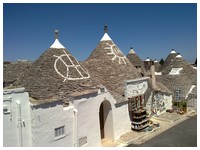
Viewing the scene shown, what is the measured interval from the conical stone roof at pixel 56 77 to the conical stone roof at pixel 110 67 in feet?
7.12

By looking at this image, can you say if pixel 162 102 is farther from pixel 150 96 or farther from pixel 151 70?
pixel 151 70

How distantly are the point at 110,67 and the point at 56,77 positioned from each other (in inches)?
241

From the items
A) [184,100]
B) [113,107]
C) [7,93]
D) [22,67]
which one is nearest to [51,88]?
[7,93]

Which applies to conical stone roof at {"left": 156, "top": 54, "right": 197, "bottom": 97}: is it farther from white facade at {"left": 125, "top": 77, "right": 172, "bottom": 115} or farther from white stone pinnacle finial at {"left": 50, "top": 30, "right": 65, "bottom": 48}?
white stone pinnacle finial at {"left": 50, "top": 30, "right": 65, "bottom": 48}

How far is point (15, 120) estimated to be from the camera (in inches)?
341

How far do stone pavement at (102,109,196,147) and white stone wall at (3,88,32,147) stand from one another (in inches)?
204

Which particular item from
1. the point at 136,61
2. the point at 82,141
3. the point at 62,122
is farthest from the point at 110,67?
the point at 62,122

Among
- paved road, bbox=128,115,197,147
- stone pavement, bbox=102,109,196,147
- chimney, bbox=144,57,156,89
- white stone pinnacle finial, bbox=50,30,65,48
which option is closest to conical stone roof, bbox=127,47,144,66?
chimney, bbox=144,57,156,89

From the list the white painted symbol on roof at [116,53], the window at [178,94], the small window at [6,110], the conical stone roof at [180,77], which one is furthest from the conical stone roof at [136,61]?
the small window at [6,110]

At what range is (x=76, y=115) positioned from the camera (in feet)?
34.6

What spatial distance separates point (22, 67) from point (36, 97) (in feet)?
41.9

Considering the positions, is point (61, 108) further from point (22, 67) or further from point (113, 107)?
point (22, 67)

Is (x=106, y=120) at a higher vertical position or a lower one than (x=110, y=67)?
lower

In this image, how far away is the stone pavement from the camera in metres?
12.8
